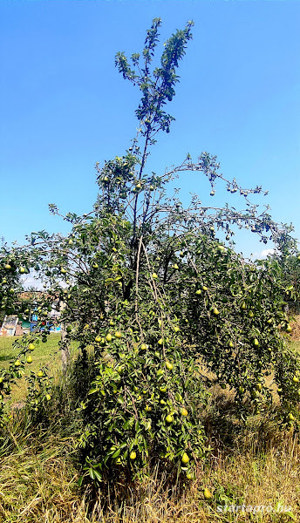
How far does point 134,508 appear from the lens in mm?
2299

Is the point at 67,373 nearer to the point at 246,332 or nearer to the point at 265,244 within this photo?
the point at 246,332

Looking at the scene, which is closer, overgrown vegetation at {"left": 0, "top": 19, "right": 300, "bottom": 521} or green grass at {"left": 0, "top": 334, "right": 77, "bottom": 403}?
overgrown vegetation at {"left": 0, "top": 19, "right": 300, "bottom": 521}

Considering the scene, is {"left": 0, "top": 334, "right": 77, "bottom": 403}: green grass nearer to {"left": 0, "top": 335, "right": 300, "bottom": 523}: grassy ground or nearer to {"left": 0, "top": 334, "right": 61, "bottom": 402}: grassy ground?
{"left": 0, "top": 334, "right": 61, "bottom": 402}: grassy ground

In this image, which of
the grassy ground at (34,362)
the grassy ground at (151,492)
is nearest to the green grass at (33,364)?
the grassy ground at (34,362)

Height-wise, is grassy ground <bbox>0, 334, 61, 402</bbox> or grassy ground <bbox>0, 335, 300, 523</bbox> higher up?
grassy ground <bbox>0, 334, 61, 402</bbox>

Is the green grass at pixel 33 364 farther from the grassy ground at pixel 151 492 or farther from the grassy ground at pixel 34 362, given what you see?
the grassy ground at pixel 151 492

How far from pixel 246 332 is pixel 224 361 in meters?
0.38

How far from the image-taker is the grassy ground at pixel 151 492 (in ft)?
7.18

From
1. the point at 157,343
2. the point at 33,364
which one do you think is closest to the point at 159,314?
the point at 157,343

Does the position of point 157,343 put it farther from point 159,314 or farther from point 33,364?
point 33,364

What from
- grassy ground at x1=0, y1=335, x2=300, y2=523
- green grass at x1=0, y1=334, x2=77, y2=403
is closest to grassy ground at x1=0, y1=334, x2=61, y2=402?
green grass at x1=0, y1=334, x2=77, y2=403

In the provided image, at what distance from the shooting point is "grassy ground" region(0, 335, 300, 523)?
2.19 metres

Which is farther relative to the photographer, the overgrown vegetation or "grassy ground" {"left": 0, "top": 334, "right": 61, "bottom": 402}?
"grassy ground" {"left": 0, "top": 334, "right": 61, "bottom": 402}

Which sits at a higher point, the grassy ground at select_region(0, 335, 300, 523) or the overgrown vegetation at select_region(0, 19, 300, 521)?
the overgrown vegetation at select_region(0, 19, 300, 521)
